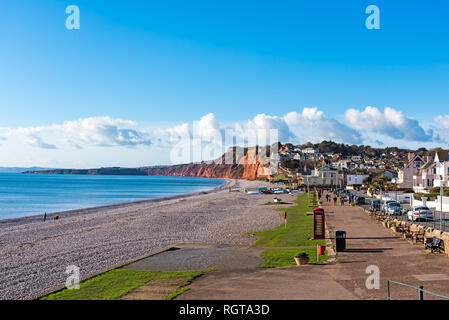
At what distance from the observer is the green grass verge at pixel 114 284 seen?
11688 millimetres

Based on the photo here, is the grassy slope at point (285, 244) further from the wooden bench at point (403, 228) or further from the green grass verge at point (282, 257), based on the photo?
the wooden bench at point (403, 228)

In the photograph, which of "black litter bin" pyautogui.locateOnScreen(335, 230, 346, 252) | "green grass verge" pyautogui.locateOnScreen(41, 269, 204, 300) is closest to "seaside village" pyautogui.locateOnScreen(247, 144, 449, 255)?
"black litter bin" pyautogui.locateOnScreen(335, 230, 346, 252)

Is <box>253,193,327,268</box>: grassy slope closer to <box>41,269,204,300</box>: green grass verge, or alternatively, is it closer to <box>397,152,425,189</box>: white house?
<box>41,269,204,300</box>: green grass verge

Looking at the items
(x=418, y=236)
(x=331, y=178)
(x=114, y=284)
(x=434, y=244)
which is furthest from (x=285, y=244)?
(x=331, y=178)

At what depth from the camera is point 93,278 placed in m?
14.1

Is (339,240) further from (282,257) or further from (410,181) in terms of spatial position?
(410,181)

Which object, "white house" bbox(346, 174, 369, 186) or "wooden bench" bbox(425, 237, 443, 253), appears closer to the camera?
"wooden bench" bbox(425, 237, 443, 253)

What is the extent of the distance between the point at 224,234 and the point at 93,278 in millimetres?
14336

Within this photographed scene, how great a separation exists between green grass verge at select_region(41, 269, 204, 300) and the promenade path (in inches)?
51.4

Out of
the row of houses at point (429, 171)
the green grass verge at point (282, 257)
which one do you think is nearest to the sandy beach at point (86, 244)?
the green grass verge at point (282, 257)

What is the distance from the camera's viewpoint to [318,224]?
72.2ft

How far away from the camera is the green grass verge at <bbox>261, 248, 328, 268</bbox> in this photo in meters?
15.2
